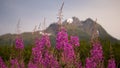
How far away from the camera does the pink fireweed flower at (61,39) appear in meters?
8.12

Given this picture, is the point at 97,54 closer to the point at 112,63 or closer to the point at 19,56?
the point at 112,63

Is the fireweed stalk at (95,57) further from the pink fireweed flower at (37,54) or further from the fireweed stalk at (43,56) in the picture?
the pink fireweed flower at (37,54)

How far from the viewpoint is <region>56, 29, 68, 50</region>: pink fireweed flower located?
8125mm

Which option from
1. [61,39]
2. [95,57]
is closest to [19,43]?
[61,39]

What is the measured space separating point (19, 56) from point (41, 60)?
1.21 m

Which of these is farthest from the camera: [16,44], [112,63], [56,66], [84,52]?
[84,52]

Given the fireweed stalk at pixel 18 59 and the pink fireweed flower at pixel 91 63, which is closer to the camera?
the pink fireweed flower at pixel 91 63

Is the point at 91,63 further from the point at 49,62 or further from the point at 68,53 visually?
the point at 49,62

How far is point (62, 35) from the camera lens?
27.7 ft

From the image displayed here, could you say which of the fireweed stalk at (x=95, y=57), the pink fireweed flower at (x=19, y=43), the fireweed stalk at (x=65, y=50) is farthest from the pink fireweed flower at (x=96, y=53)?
the pink fireweed flower at (x=19, y=43)

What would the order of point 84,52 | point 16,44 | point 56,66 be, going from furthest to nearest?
point 84,52 → point 16,44 → point 56,66

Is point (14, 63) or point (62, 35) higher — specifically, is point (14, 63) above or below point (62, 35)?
below

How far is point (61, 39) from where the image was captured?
838 cm

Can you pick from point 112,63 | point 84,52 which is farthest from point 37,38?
point 84,52
